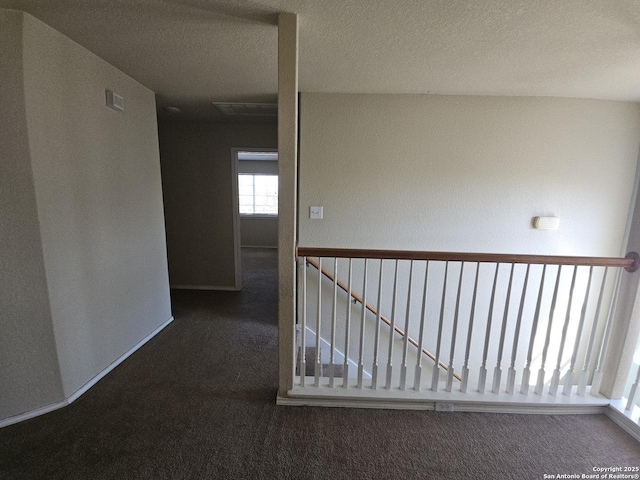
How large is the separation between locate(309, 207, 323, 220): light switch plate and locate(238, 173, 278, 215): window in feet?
15.3

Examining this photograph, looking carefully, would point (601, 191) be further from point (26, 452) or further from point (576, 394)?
point (26, 452)

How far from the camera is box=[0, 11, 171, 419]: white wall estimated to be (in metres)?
1.47

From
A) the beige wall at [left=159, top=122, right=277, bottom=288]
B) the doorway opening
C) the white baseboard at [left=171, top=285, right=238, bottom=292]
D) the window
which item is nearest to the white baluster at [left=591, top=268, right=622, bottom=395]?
the beige wall at [left=159, top=122, right=277, bottom=288]

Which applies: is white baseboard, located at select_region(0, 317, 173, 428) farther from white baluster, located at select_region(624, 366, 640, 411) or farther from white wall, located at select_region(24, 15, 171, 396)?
white baluster, located at select_region(624, 366, 640, 411)

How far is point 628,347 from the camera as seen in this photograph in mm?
1664

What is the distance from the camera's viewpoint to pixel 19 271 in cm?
151

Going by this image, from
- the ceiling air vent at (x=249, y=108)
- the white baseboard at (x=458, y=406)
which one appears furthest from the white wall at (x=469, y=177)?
the white baseboard at (x=458, y=406)

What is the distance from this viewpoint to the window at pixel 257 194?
23.7ft

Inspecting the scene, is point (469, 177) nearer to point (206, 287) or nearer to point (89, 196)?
point (89, 196)

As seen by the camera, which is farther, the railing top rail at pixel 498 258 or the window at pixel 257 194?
the window at pixel 257 194

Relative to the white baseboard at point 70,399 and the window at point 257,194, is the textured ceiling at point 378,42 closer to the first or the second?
the white baseboard at point 70,399

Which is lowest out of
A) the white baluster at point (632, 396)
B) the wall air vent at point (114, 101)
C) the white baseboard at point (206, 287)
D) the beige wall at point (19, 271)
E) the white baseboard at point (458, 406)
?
the white baseboard at point (206, 287)

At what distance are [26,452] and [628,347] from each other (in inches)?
132

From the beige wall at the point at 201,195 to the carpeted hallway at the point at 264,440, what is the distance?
2.05 m
